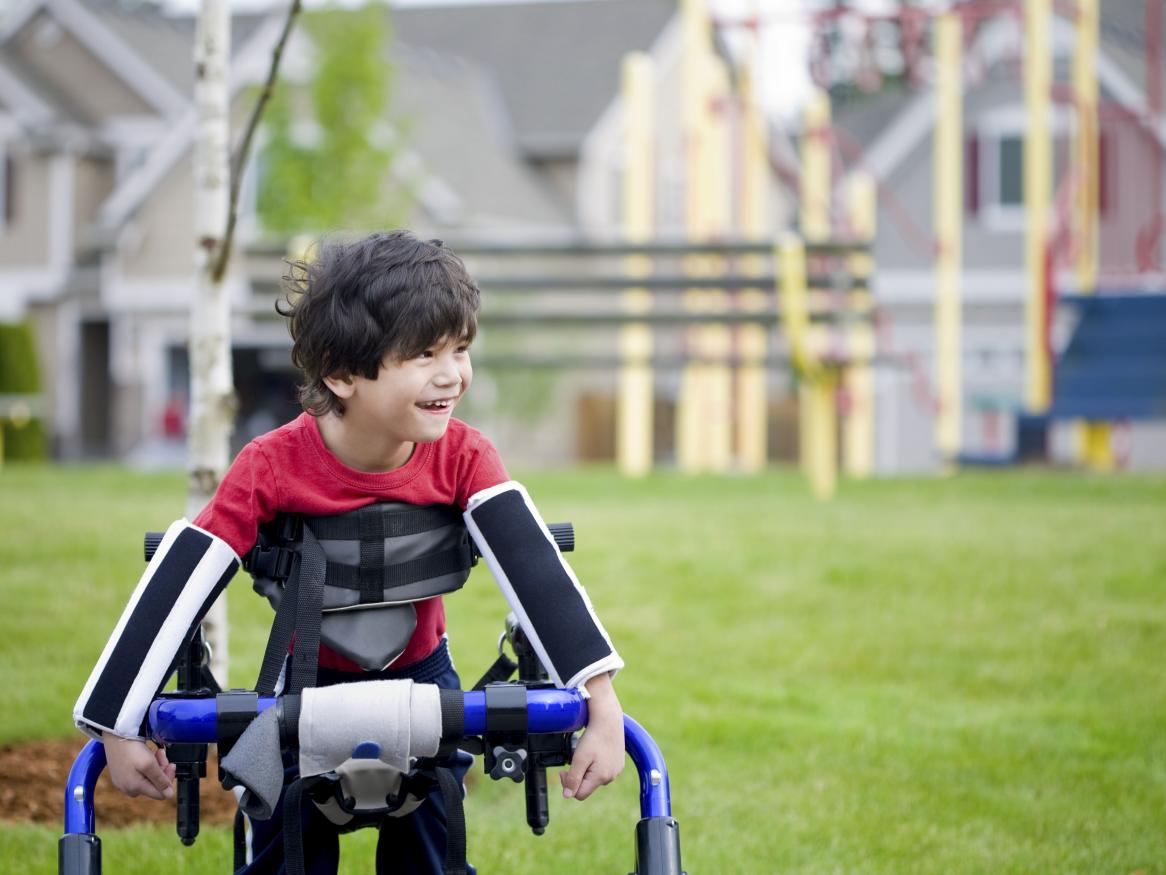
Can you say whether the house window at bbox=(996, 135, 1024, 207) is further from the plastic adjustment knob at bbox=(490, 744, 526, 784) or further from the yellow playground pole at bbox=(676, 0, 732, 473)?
the plastic adjustment knob at bbox=(490, 744, 526, 784)

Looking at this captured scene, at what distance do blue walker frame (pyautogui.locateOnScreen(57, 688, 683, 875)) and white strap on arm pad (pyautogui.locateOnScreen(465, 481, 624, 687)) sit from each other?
0.11m

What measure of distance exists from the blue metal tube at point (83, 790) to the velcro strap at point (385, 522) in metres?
0.44

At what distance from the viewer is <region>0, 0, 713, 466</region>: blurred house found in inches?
1016

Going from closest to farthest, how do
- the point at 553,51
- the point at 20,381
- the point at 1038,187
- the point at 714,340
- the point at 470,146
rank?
the point at 1038,187 → the point at 714,340 → the point at 20,381 → the point at 470,146 → the point at 553,51

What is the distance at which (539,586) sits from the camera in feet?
7.31

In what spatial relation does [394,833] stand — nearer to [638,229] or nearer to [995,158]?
[638,229]

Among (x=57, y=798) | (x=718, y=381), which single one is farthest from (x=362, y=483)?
(x=718, y=381)

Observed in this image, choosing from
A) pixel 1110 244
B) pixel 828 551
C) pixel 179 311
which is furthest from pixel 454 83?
pixel 828 551

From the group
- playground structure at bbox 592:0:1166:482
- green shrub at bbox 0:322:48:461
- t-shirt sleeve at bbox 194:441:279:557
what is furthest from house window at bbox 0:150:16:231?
t-shirt sleeve at bbox 194:441:279:557

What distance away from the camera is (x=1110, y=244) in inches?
902

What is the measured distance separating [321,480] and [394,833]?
0.62 meters

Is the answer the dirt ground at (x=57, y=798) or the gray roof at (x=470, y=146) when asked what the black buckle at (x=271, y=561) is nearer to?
the dirt ground at (x=57, y=798)

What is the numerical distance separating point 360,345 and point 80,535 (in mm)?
5240

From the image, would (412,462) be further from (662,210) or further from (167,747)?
(662,210)
